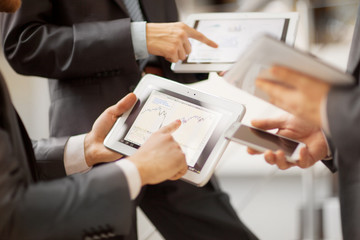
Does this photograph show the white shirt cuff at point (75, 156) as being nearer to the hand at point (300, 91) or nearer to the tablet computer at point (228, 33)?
the tablet computer at point (228, 33)

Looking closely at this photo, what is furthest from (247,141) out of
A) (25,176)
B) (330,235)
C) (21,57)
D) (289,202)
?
(289,202)

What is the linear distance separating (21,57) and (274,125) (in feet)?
2.16

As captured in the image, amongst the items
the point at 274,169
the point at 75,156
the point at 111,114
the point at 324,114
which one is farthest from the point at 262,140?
the point at 274,169

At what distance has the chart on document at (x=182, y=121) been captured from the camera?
112 cm

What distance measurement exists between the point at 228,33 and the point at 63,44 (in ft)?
1.45

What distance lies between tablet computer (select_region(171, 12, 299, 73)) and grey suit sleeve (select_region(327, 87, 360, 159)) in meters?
0.47

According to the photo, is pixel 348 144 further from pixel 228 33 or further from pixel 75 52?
pixel 75 52

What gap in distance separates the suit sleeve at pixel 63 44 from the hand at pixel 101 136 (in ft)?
0.51

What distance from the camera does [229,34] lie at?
54.3 inches

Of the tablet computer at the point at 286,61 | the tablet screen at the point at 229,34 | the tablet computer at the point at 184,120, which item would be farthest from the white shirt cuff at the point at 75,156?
the tablet computer at the point at 286,61

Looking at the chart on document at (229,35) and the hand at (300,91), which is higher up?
the hand at (300,91)

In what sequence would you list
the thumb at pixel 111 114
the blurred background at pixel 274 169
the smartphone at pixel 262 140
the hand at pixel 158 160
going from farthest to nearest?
the blurred background at pixel 274 169, the thumb at pixel 111 114, the smartphone at pixel 262 140, the hand at pixel 158 160

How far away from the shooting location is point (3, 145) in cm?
82

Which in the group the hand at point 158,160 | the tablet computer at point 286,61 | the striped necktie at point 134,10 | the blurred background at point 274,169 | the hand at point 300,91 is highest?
the tablet computer at point 286,61
